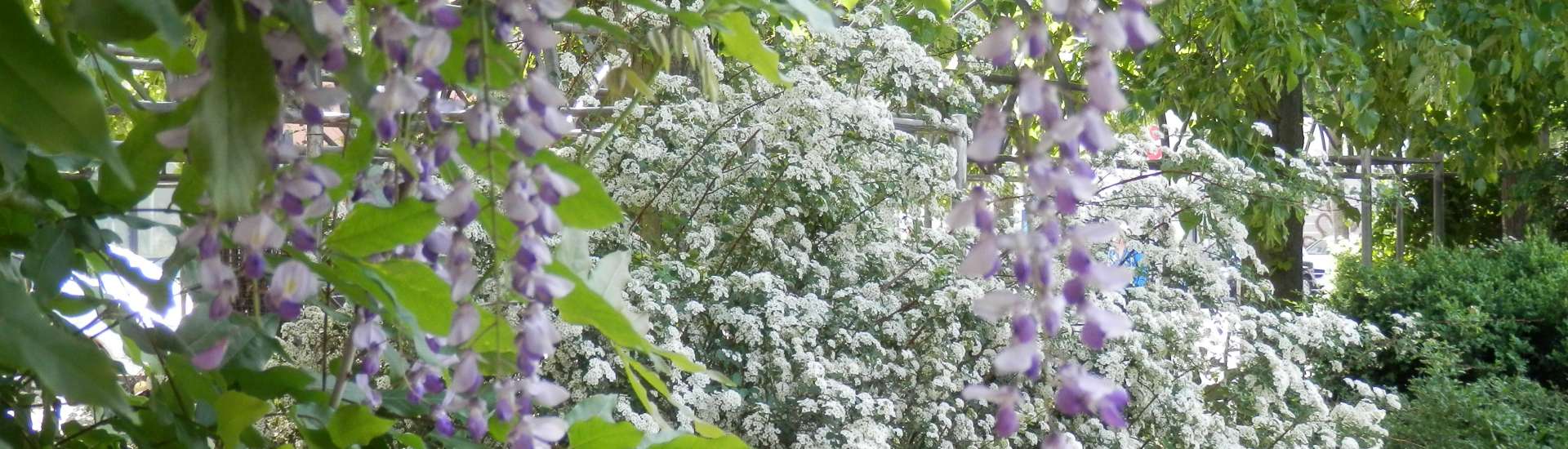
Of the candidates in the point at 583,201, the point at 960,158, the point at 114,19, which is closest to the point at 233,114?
the point at 114,19

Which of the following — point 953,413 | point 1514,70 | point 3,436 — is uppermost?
point 1514,70

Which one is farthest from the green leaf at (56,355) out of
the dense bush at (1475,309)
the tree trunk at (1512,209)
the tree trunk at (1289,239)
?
the tree trunk at (1512,209)

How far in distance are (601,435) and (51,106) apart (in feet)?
1.24

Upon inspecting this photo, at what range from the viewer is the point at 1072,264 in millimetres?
444

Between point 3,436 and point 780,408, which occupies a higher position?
point 3,436

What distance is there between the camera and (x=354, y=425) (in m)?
0.62

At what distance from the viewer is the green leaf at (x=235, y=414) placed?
21.5 inches

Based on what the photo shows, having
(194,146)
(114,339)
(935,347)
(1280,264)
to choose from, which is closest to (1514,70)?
(1280,264)

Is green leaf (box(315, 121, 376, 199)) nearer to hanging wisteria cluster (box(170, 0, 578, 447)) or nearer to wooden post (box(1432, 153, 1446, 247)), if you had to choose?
hanging wisteria cluster (box(170, 0, 578, 447))

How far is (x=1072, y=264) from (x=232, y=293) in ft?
1.00

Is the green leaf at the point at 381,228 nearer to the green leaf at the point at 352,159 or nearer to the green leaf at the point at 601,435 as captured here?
the green leaf at the point at 352,159

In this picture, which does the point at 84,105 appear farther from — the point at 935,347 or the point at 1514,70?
the point at 1514,70

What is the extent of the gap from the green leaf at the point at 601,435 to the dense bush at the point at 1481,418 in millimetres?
2676

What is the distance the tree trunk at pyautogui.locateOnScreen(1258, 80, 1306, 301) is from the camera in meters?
5.05
